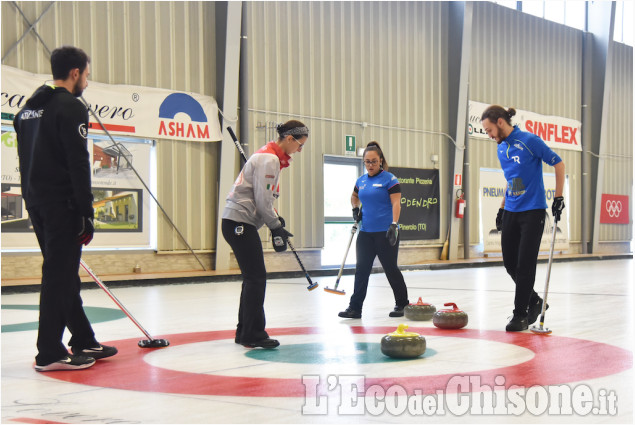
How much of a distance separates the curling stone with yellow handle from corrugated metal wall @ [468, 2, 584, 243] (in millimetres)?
14863

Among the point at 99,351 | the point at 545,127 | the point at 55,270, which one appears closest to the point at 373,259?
the point at 99,351

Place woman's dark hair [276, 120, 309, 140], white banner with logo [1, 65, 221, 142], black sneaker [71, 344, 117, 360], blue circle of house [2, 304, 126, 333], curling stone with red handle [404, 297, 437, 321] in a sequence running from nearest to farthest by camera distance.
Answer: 1. black sneaker [71, 344, 117, 360]
2. woman's dark hair [276, 120, 309, 140]
3. blue circle of house [2, 304, 126, 333]
4. curling stone with red handle [404, 297, 437, 321]
5. white banner with logo [1, 65, 221, 142]

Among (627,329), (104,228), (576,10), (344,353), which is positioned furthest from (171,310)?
(576,10)

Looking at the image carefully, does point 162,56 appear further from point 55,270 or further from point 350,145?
point 55,270

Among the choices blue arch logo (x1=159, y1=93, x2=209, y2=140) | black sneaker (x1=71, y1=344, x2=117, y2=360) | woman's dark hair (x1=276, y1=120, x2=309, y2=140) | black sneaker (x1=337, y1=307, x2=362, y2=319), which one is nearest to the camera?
black sneaker (x1=71, y1=344, x2=117, y2=360)

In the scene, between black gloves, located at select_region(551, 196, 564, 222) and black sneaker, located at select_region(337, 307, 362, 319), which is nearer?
black gloves, located at select_region(551, 196, 564, 222)

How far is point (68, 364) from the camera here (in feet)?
14.2

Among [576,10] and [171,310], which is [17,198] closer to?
[171,310]

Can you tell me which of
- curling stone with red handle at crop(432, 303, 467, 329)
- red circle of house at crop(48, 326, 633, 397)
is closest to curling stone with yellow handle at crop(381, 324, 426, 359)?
red circle of house at crop(48, 326, 633, 397)

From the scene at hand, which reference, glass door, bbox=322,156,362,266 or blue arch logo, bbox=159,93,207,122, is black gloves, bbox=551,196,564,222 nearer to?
blue arch logo, bbox=159,93,207,122

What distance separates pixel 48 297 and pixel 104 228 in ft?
28.5

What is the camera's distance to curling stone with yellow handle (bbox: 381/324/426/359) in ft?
14.9

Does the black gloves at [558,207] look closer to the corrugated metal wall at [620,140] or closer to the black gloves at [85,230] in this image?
the black gloves at [85,230]

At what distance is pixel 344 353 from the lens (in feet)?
16.0
